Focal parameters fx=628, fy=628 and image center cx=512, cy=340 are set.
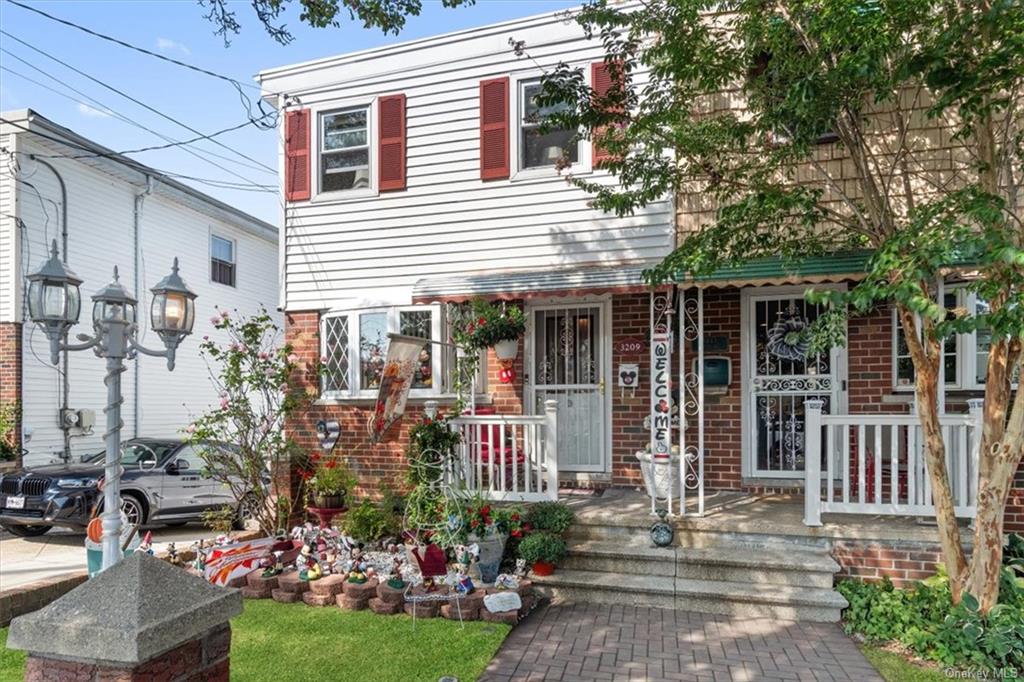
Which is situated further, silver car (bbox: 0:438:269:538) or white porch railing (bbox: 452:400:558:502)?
silver car (bbox: 0:438:269:538)

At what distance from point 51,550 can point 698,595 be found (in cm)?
779

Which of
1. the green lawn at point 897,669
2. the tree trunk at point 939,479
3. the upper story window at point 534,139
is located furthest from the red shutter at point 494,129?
the green lawn at point 897,669

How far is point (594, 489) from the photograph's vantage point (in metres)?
7.28

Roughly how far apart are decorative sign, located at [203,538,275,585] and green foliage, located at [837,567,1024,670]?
5.14 metres

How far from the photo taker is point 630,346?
727 cm

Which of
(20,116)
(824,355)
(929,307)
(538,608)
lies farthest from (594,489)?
(20,116)

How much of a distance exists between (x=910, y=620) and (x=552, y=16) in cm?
698

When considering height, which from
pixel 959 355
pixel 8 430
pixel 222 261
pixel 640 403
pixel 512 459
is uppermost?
pixel 222 261

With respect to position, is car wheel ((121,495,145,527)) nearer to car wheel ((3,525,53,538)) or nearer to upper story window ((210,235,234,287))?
car wheel ((3,525,53,538))

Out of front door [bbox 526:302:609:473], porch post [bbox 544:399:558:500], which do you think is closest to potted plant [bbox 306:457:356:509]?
front door [bbox 526:302:609:473]

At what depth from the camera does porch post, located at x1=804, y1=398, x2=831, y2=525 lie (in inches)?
215

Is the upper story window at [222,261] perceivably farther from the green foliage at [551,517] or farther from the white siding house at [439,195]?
the green foliage at [551,517]

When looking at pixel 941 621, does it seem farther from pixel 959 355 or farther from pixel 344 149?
pixel 344 149

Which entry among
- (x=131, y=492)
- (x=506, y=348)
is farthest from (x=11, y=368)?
(x=506, y=348)
